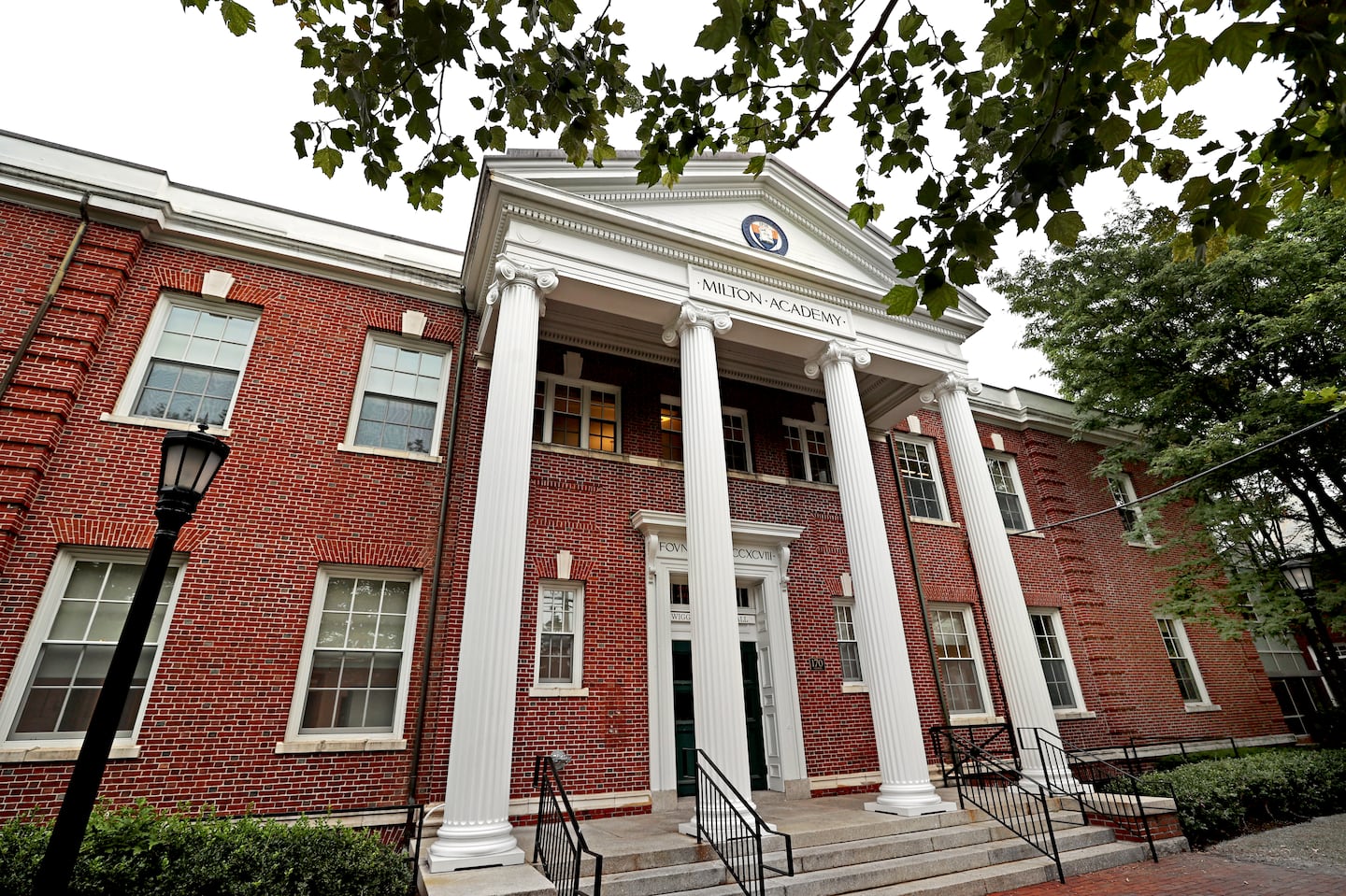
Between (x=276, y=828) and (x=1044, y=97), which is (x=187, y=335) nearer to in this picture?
(x=276, y=828)

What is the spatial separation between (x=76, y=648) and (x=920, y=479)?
49.6 feet

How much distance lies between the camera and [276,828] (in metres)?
6.29

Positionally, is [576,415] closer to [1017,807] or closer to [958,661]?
[1017,807]

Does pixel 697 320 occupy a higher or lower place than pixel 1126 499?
higher

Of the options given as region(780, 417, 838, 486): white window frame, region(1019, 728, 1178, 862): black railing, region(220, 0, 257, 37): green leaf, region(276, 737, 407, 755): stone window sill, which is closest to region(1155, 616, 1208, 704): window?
region(1019, 728, 1178, 862): black railing

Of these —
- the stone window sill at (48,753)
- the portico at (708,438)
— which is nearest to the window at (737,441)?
the portico at (708,438)

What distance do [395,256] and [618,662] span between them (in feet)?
26.3

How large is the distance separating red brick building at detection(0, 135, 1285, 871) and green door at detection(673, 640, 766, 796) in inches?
2.3

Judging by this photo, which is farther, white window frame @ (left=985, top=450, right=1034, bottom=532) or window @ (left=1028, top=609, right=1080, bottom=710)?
white window frame @ (left=985, top=450, right=1034, bottom=532)

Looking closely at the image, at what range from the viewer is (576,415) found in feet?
37.8

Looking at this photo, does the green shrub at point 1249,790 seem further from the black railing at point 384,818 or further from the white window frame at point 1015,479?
the black railing at point 384,818

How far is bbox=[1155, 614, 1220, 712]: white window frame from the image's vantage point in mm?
15227

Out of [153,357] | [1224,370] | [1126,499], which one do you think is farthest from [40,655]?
[1126,499]

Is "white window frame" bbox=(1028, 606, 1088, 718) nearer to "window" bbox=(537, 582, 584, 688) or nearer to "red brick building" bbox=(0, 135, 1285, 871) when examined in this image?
"red brick building" bbox=(0, 135, 1285, 871)
